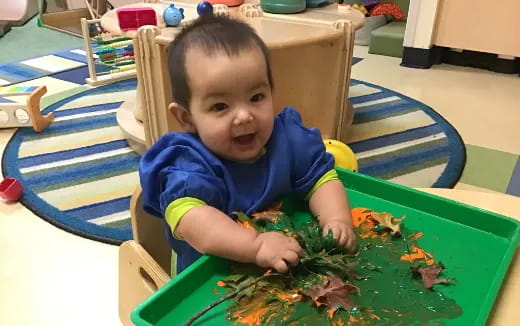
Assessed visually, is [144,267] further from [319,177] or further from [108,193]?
[108,193]

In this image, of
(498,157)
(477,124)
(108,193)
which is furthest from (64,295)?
(477,124)

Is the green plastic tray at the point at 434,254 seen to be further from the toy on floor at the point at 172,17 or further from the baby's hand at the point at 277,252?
the toy on floor at the point at 172,17

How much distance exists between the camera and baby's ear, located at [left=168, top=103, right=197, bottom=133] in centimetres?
61

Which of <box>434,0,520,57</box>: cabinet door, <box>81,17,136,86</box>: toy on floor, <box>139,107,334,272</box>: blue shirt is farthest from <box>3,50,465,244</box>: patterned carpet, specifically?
<box>139,107,334,272</box>: blue shirt

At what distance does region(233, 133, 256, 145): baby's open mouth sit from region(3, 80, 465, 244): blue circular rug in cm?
69

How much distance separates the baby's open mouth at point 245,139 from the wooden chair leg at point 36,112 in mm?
1339

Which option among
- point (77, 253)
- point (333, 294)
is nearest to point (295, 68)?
point (77, 253)

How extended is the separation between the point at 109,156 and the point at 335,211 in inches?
45.7

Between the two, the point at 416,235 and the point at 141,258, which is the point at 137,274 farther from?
the point at 416,235

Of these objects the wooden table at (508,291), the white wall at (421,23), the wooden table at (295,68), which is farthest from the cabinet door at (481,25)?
the wooden table at (508,291)

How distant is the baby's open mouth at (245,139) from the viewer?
587mm

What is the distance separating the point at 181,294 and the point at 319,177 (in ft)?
0.78

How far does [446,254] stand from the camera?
551 mm

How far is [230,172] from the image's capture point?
1.98ft
